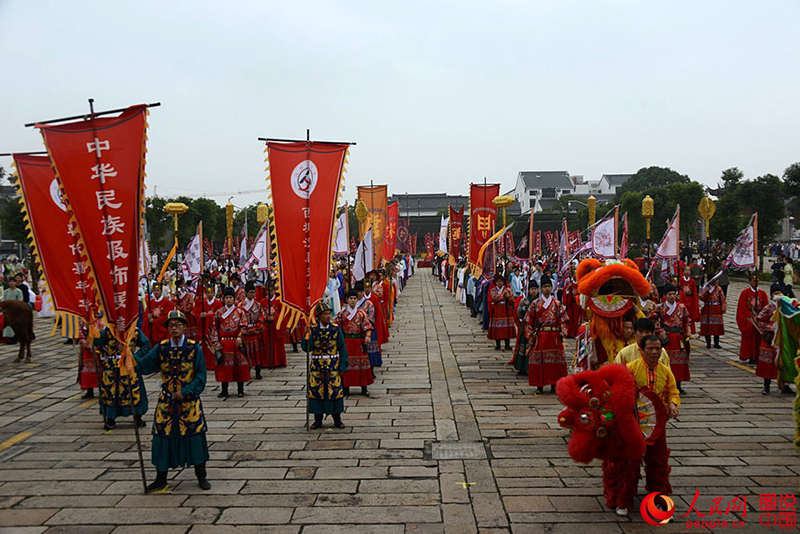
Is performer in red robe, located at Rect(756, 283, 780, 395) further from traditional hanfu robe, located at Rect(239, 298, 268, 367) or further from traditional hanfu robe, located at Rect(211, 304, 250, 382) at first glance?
traditional hanfu robe, located at Rect(239, 298, 268, 367)

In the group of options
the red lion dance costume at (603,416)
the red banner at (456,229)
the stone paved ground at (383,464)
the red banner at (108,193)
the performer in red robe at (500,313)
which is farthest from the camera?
the red banner at (456,229)

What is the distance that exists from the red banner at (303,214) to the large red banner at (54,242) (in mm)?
2245

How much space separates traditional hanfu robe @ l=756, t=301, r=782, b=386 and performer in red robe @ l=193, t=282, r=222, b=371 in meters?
8.81

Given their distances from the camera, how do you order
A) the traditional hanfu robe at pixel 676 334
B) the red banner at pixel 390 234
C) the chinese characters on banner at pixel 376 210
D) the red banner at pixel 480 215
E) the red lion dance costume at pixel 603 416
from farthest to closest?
1. the red banner at pixel 390 234
2. the chinese characters on banner at pixel 376 210
3. the red banner at pixel 480 215
4. the traditional hanfu robe at pixel 676 334
5. the red lion dance costume at pixel 603 416

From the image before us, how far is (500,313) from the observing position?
12.3m

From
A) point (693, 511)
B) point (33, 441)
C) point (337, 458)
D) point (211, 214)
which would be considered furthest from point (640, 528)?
point (211, 214)

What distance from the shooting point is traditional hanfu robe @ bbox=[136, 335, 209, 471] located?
5281 millimetres

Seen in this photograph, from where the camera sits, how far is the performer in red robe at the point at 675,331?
27.7ft

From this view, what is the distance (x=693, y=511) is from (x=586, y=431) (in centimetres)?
131

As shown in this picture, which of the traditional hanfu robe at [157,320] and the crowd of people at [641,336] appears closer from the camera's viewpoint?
the crowd of people at [641,336]

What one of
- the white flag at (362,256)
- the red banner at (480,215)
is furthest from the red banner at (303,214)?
the red banner at (480,215)

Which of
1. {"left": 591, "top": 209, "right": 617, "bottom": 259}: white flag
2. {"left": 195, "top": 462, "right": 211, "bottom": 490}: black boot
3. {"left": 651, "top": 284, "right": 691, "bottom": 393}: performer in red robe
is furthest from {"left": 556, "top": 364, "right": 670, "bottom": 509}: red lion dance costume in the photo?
{"left": 591, "top": 209, "right": 617, "bottom": 259}: white flag

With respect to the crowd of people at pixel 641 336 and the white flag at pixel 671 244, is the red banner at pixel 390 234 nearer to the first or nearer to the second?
the crowd of people at pixel 641 336

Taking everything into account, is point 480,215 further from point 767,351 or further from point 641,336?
point 641,336
